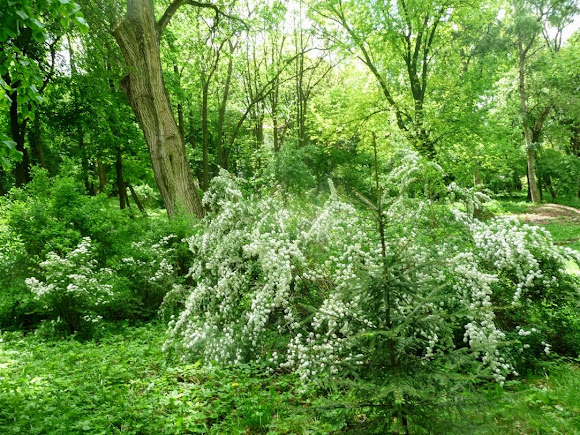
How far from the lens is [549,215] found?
57.3 ft

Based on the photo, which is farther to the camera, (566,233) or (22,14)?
(566,233)

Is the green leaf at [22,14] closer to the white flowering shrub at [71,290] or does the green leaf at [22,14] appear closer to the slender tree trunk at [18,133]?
the white flowering shrub at [71,290]

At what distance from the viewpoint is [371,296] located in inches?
91.4

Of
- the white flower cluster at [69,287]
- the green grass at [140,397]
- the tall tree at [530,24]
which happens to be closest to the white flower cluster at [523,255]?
the green grass at [140,397]

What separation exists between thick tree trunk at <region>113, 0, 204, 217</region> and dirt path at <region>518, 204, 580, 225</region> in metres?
14.6

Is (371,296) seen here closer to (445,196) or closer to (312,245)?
(312,245)

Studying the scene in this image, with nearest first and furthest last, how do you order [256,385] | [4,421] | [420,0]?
[4,421] → [256,385] → [420,0]

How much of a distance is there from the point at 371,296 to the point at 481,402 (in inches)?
31.6

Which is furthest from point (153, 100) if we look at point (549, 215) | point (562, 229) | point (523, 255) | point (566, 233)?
point (549, 215)

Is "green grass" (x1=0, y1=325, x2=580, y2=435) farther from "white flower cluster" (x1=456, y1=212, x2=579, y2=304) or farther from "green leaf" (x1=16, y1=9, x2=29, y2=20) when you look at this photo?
"green leaf" (x1=16, y1=9, x2=29, y2=20)

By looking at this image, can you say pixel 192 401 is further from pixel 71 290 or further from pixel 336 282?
pixel 71 290

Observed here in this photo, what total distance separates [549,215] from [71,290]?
2000 centimetres

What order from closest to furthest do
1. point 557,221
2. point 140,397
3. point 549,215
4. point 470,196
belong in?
point 140,397 < point 470,196 < point 557,221 < point 549,215

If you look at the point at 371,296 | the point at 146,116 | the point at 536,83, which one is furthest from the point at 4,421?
the point at 536,83
